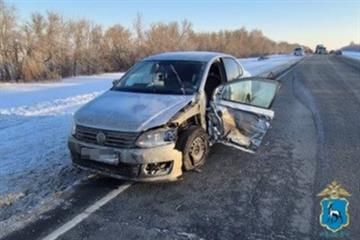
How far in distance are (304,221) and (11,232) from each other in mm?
2915

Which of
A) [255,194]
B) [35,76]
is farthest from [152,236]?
[35,76]

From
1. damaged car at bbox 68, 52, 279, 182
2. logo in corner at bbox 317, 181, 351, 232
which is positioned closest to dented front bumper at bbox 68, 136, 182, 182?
damaged car at bbox 68, 52, 279, 182

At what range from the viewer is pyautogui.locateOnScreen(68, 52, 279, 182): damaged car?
15.3 ft

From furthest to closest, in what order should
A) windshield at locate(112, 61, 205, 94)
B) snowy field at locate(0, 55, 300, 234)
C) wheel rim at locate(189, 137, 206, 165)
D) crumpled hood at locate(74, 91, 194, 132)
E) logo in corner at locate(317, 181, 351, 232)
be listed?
windshield at locate(112, 61, 205, 94)
wheel rim at locate(189, 137, 206, 165)
crumpled hood at locate(74, 91, 194, 132)
snowy field at locate(0, 55, 300, 234)
logo in corner at locate(317, 181, 351, 232)

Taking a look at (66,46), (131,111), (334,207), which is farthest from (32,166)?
(66,46)

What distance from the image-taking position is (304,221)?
3.92 meters

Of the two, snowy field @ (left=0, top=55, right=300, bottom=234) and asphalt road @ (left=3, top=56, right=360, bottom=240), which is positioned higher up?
asphalt road @ (left=3, top=56, right=360, bottom=240)

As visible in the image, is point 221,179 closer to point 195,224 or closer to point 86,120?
point 195,224

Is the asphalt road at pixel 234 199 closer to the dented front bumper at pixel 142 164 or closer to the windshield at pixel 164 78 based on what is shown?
the dented front bumper at pixel 142 164

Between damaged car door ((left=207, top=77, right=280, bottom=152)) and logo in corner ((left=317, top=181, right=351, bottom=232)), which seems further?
damaged car door ((left=207, top=77, right=280, bottom=152))

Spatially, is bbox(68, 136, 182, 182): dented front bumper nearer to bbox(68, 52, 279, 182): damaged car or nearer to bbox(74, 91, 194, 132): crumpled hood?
bbox(68, 52, 279, 182): damaged car

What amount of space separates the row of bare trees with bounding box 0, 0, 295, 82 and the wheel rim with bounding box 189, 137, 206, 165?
74.3 ft

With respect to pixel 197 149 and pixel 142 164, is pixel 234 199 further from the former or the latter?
pixel 142 164

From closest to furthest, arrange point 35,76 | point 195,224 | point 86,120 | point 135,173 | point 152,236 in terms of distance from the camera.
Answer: point 152,236, point 195,224, point 135,173, point 86,120, point 35,76
